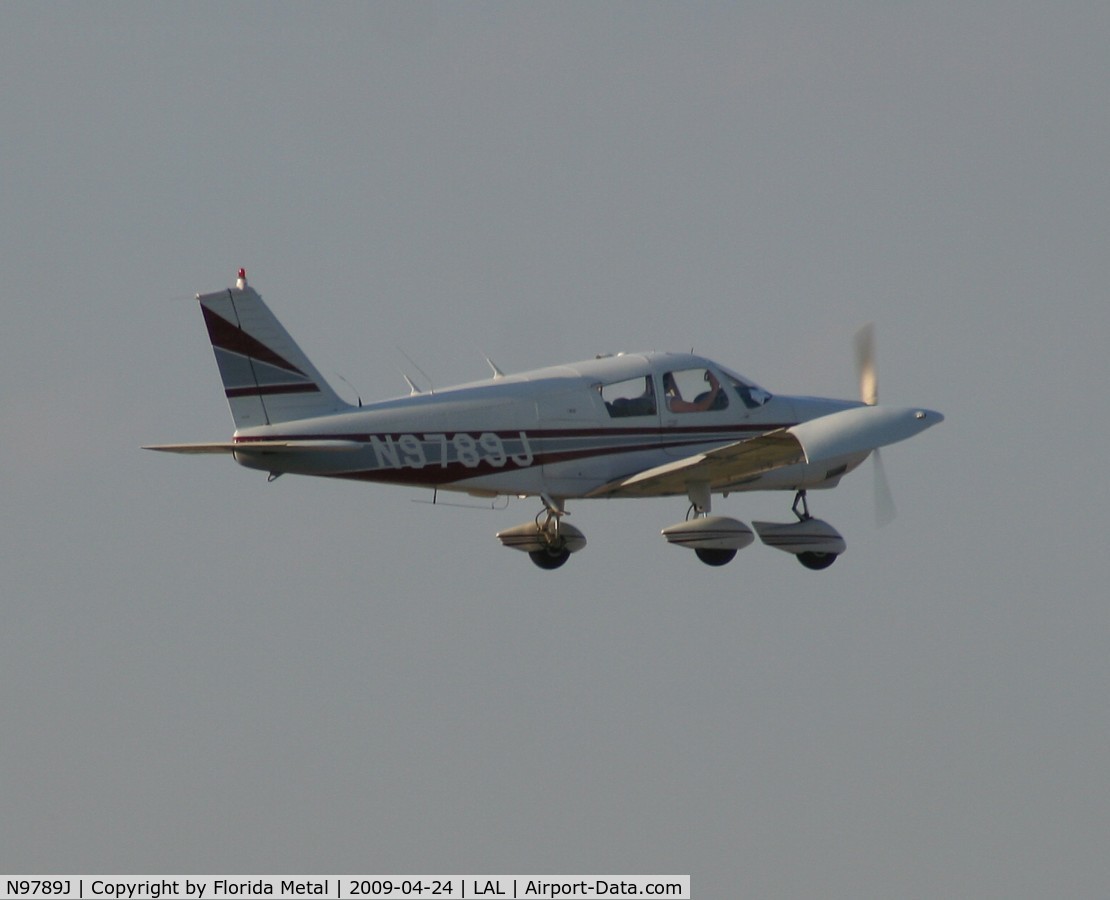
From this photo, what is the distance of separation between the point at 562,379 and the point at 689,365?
1.76 metres

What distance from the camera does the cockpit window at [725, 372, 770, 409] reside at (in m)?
33.1

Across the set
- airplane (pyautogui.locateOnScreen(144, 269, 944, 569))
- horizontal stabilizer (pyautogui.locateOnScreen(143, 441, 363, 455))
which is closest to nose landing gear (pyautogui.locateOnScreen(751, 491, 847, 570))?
airplane (pyautogui.locateOnScreen(144, 269, 944, 569))

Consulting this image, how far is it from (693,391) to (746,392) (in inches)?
34.5

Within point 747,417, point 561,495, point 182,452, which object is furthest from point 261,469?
point 747,417

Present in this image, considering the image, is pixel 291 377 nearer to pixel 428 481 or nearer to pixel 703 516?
pixel 428 481

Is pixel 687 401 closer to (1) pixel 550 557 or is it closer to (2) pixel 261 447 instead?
(1) pixel 550 557

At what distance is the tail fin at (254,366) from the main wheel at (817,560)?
672cm

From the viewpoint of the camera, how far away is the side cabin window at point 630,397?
3212 centimetres

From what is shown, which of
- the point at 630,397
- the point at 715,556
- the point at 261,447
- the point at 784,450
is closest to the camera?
the point at 261,447

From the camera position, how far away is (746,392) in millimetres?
33156

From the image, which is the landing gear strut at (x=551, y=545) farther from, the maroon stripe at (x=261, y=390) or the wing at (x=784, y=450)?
the maroon stripe at (x=261, y=390)

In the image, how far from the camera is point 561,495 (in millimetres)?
32188

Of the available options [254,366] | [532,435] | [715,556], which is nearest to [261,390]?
[254,366]

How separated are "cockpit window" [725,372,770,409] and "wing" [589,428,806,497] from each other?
84 cm
